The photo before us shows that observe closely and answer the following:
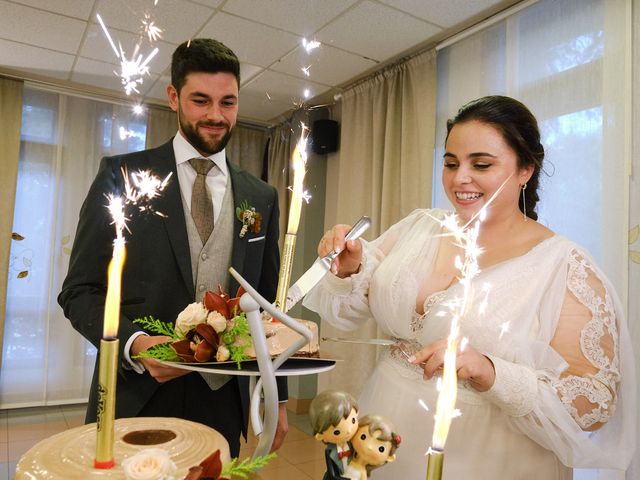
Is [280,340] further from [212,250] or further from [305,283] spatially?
[212,250]

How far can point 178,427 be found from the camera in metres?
0.60

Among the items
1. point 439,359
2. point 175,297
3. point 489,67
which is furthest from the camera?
point 489,67

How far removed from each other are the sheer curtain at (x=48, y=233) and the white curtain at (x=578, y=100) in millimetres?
3198

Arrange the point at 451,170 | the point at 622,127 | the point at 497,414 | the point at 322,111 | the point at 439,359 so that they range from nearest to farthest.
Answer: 1. the point at 439,359
2. the point at 497,414
3. the point at 451,170
4. the point at 622,127
5. the point at 322,111

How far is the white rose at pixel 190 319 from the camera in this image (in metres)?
0.73

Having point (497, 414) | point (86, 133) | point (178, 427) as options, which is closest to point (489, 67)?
point (497, 414)

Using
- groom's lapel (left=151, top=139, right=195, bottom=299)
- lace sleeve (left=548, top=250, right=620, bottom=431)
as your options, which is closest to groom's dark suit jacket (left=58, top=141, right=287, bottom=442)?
groom's lapel (left=151, top=139, right=195, bottom=299)

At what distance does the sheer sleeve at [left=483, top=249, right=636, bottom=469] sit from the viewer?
3.39 feet

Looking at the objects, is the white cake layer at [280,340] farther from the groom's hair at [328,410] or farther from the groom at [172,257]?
the groom at [172,257]

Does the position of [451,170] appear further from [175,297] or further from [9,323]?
[9,323]

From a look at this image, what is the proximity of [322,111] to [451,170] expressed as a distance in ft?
10.4

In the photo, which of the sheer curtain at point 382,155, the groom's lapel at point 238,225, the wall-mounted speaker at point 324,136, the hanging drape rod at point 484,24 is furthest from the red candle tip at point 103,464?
the wall-mounted speaker at point 324,136

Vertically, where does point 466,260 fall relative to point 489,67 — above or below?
below

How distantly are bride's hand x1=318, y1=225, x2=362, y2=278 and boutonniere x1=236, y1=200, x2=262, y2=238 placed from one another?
16cm
